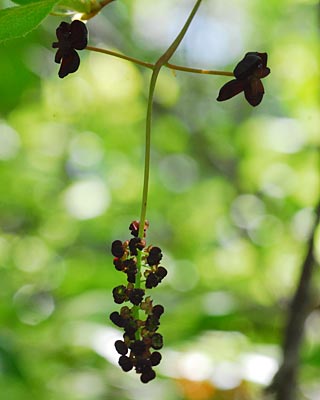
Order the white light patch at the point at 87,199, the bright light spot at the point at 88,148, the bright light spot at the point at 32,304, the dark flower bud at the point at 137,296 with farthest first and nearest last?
the bright light spot at the point at 88,148 < the white light patch at the point at 87,199 < the bright light spot at the point at 32,304 < the dark flower bud at the point at 137,296

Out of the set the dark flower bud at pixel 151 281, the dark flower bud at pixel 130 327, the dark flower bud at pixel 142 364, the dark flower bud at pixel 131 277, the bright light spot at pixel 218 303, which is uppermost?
the bright light spot at pixel 218 303

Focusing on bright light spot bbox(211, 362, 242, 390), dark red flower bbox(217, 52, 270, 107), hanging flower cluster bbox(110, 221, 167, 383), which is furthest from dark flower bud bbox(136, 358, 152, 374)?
bright light spot bbox(211, 362, 242, 390)

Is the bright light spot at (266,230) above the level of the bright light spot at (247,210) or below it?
below

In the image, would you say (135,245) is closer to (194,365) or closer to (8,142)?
(194,365)

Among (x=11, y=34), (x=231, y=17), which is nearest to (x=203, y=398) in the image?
(x=11, y=34)

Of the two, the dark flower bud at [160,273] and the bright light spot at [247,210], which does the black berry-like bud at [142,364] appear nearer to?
the dark flower bud at [160,273]

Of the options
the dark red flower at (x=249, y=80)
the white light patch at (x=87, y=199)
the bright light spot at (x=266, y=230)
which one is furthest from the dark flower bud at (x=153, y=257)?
the white light patch at (x=87, y=199)

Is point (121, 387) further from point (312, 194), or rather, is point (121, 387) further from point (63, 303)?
point (312, 194)
